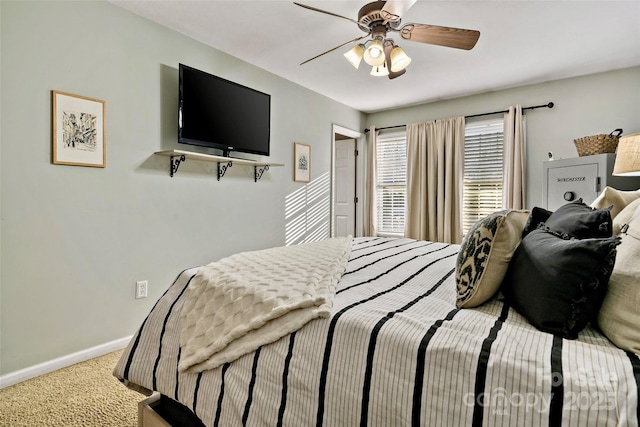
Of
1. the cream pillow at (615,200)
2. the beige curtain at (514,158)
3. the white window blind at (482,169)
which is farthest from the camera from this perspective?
the white window blind at (482,169)

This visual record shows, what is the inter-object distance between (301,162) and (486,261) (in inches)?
124

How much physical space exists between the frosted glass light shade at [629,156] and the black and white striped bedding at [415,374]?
2080 millimetres

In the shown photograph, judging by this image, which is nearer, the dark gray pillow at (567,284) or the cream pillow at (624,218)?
the dark gray pillow at (567,284)

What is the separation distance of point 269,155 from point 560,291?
2.96 m

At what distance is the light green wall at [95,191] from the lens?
1.96 meters

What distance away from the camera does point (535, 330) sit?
34.0 inches

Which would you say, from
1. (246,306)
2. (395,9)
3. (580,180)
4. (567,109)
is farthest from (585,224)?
(567,109)

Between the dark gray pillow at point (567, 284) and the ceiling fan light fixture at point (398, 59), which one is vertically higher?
the ceiling fan light fixture at point (398, 59)

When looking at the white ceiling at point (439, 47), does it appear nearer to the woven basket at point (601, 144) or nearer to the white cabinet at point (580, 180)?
the woven basket at point (601, 144)

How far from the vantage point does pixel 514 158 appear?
12.8ft

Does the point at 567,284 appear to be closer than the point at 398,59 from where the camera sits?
Yes

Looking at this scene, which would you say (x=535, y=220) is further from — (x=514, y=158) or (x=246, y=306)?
(x=514, y=158)

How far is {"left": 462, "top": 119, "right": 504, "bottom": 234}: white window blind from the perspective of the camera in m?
4.13

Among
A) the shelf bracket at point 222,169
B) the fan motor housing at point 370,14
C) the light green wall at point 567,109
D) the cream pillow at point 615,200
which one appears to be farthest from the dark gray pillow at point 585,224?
the light green wall at point 567,109
